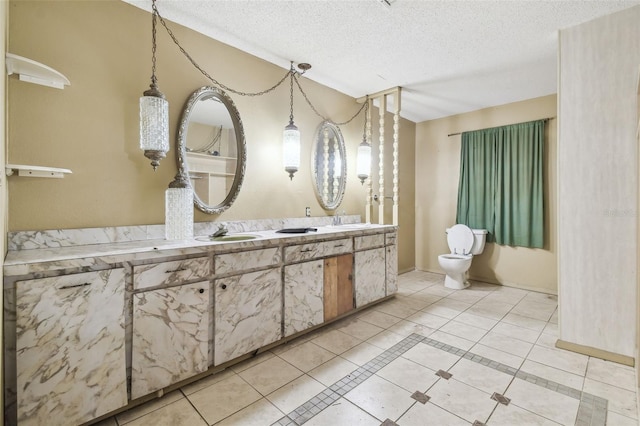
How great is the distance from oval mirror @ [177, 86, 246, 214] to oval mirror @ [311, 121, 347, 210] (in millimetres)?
948

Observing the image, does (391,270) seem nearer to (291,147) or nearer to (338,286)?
Answer: (338,286)

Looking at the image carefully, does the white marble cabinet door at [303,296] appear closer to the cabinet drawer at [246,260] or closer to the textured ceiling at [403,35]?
the cabinet drawer at [246,260]

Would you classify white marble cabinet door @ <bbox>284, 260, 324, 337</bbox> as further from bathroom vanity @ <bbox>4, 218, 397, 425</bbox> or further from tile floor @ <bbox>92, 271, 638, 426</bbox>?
tile floor @ <bbox>92, 271, 638, 426</bbox>

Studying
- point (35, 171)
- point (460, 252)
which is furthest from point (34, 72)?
point (460, 252)

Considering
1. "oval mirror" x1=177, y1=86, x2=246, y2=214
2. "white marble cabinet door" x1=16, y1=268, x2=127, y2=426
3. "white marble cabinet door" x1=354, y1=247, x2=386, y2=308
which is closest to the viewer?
"white marble cabinet door" x1=16, y1=268, x2=127, y2=426

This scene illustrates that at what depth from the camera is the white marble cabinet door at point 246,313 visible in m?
1.86

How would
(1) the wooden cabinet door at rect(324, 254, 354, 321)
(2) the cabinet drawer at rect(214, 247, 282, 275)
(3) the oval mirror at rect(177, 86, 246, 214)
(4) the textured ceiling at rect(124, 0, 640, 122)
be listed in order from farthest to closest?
(1) the wooden cabinet door at rect(324, 254, 354, 321) < (3) the oval mirror at rect(177, 86, 246, 214) < (4) the textured ceiling at rect(124, 0, 640, 122) < (2) the cabinet drawer at rect(214, 247, 282, 275)

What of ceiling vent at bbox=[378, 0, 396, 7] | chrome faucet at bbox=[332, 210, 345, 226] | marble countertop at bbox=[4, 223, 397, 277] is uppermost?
ceiling vent at bbox=[378, 0, 396, 7]

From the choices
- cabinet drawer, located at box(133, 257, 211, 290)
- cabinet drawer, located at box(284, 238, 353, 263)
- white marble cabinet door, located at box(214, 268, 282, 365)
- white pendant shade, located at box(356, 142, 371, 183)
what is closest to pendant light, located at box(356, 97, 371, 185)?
white pendant shade, located at box(356, 142, 371, 183)

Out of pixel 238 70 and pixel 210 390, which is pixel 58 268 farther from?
pixel 238 70

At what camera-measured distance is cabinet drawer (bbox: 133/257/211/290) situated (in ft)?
5.03

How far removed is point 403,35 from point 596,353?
2.81 metres

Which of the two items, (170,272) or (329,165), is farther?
(329,165)

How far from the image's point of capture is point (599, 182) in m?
2.12
